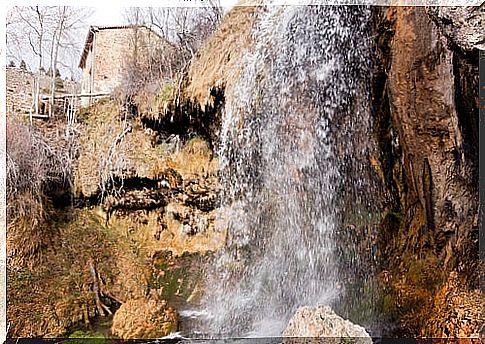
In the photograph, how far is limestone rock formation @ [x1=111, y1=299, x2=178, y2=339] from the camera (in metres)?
2.74

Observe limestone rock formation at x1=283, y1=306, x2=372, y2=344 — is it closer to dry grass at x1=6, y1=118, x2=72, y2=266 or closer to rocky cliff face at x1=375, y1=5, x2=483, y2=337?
rocky cliff face at x1=375, y1=5, x2=483, y2=337

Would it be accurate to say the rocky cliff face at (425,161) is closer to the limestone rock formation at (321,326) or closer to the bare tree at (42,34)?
the limestone rock formation at (321,326)

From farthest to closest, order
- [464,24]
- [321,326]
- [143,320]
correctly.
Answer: [143,320] < [321,326] < [464,24]

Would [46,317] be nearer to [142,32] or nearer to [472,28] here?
[142,32]

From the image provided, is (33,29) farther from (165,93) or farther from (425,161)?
(425,161)

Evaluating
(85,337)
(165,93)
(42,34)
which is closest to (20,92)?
(42,34)

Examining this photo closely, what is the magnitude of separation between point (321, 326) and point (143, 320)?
29.8 inches

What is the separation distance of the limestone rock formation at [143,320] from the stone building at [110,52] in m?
0.93

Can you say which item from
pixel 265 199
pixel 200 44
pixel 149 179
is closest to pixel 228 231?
pixel 265 199

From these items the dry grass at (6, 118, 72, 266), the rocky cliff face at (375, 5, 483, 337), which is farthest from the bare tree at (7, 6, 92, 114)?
the rocky cliff face at (375, 5, 483, 337)

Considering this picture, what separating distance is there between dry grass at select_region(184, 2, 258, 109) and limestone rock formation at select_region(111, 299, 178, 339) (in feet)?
2.95

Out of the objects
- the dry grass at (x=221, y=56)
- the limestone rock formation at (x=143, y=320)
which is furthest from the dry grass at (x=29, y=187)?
the dry grass at (x=221, y=56)

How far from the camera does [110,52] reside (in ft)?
8.95

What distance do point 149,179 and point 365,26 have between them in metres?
1.16
